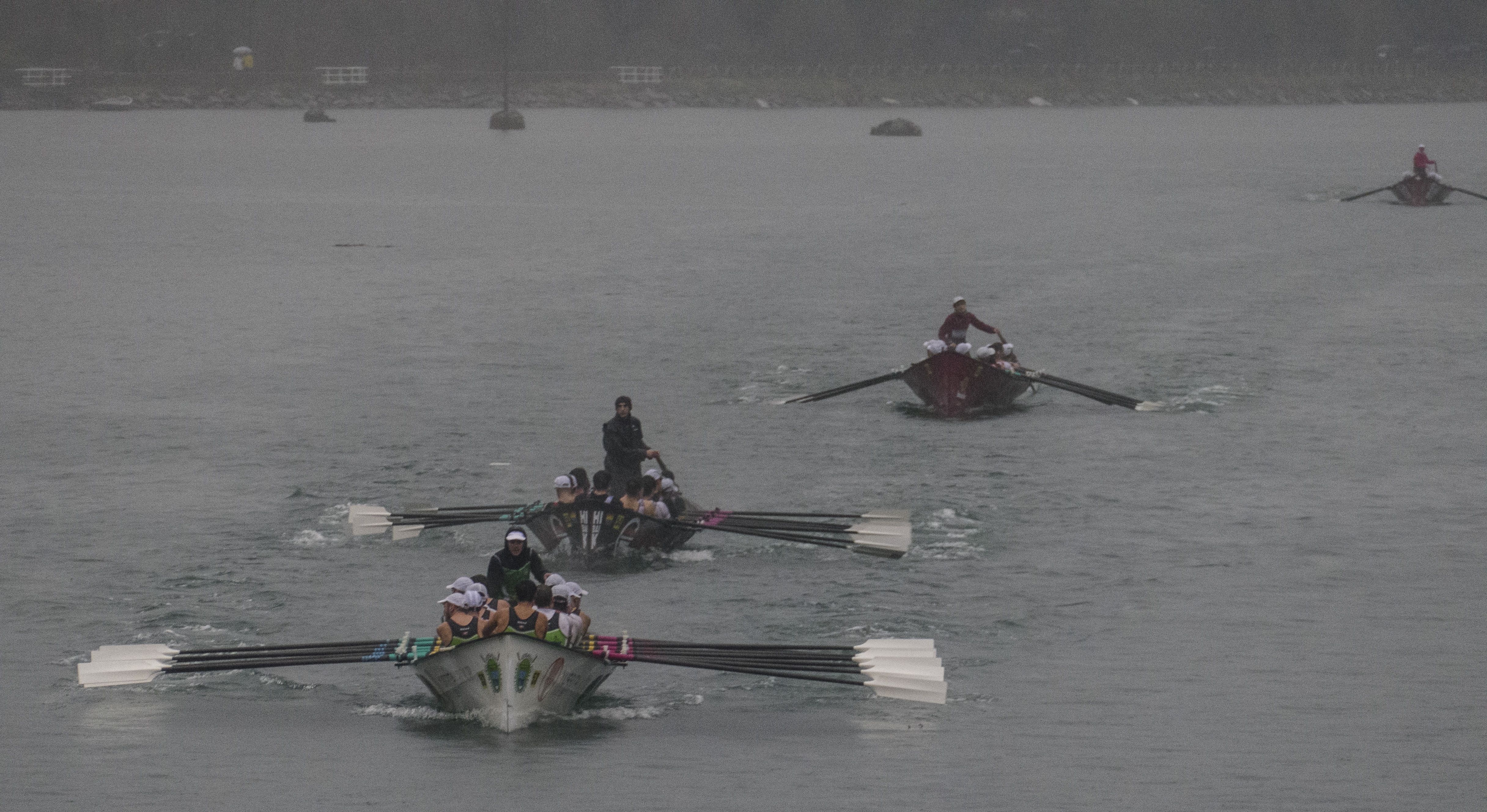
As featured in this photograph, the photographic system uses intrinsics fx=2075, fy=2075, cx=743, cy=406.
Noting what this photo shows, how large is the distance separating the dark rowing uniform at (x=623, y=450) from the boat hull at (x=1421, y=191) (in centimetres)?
9148

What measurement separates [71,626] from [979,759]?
16824 mm

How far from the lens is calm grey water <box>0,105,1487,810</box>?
99.5 feet

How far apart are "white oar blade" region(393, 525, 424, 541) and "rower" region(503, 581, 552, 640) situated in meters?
12.8

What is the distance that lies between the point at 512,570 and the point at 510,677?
127 inches

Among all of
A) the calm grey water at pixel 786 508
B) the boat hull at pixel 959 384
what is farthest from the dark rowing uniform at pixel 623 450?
the boat hull at pixel 959 384

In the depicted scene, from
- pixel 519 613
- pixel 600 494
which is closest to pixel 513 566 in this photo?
pixel 519 613

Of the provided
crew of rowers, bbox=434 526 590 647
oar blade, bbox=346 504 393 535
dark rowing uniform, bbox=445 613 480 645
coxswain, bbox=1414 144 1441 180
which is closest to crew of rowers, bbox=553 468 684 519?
oar blade, bbox=346 504 393 535

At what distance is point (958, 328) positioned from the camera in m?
54.1

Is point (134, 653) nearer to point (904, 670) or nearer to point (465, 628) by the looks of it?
point (465, 628)

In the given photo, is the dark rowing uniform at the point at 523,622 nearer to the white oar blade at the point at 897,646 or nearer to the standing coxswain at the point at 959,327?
the white oar blade at the point at 897,646

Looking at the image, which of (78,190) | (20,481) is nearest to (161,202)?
(78,190)

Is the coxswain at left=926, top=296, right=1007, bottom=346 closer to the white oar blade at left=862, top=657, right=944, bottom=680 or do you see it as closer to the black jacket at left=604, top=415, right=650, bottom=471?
the black jacket at left=604, top=415, right=650, bottom=471

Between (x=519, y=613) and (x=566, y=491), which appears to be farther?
(x=566, y=491)

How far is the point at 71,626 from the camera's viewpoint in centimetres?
3700
